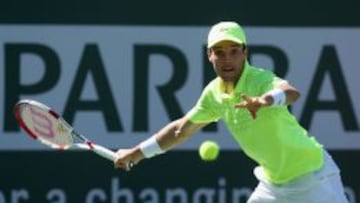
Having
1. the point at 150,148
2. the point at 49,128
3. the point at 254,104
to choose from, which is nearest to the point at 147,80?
the point at 49,128

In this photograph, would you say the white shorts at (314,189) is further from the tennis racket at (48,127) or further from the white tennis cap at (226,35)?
the tennis racket at (48,127)

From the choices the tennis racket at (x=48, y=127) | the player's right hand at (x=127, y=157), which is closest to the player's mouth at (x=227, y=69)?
the player's right hand at (x=127, y=157)

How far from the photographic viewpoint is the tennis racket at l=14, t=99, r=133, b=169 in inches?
231

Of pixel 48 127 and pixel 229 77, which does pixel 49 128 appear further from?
pixel 229 77

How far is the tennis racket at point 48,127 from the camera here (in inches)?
231

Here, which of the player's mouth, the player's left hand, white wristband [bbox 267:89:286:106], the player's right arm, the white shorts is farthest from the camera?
the player's right arm

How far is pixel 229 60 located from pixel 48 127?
1.19 metres

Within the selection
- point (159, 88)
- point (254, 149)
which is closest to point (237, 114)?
point (254, 149)

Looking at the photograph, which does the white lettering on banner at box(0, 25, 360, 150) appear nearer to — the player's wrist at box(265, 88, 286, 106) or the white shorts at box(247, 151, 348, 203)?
the white shorts at box(247, 151, 348, 203)

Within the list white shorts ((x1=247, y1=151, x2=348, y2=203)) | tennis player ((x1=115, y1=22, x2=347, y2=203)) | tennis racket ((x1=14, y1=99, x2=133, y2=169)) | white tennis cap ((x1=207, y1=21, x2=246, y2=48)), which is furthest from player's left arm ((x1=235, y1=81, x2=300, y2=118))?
tennis racket ((x1=14, y1=99, x2=133, y2=169))

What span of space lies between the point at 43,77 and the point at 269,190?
6.95ft

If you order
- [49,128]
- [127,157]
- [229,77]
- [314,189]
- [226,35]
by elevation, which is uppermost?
[226,35]

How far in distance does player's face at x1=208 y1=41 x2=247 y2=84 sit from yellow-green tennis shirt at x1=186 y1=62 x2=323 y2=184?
1.7 inches

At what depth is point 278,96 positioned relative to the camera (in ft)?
15.9
